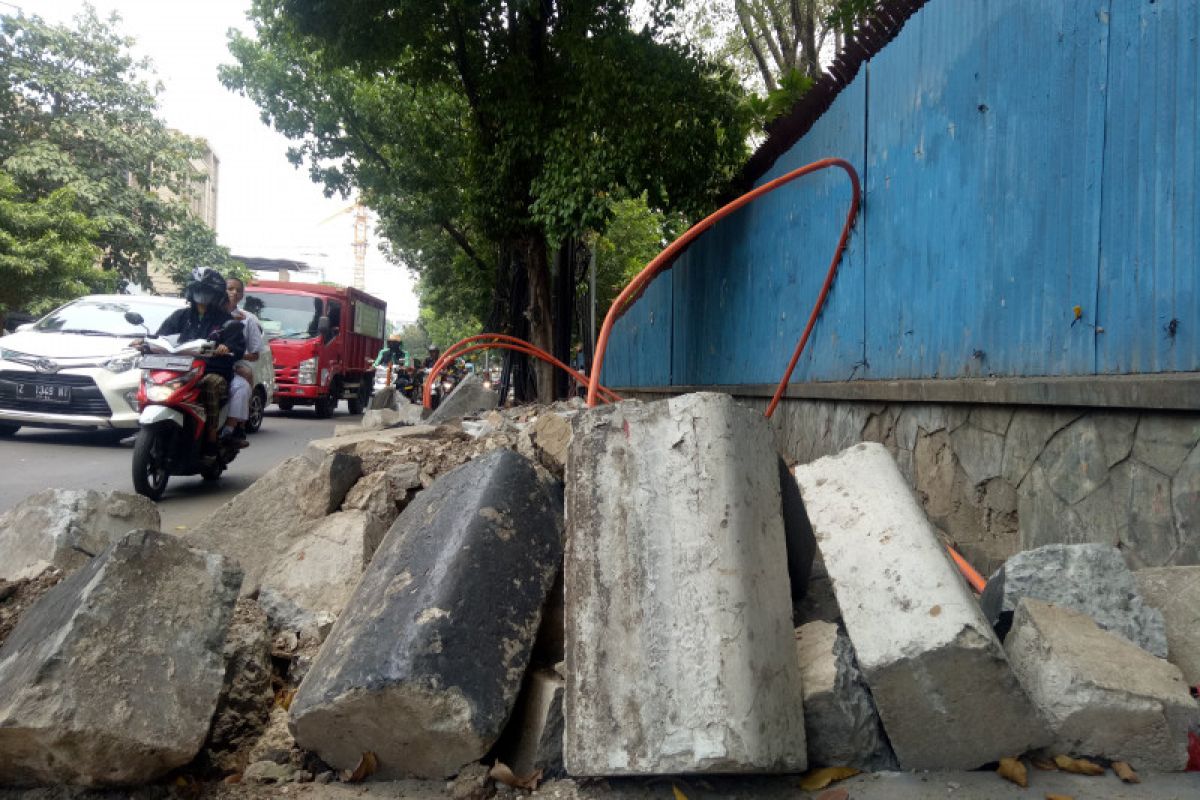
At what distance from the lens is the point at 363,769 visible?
2.18 metres

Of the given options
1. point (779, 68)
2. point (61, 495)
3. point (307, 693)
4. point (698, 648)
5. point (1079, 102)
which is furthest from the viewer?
point (779, 68)

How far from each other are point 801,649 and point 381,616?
112 centimetres

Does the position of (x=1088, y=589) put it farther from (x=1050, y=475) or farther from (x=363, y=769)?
(x=363, y=769)

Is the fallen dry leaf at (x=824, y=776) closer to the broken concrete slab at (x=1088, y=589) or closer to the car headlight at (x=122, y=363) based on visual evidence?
the broken concrete slab at (x=1088, y=589)

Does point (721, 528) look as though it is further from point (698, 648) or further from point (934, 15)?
point (934, 15)

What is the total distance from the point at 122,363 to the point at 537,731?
7880 mm

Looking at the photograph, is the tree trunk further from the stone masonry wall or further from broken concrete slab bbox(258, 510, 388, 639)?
broken concrete slab bbox(258, 510, 388, 639)

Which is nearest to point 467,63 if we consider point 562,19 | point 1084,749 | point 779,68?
point 562,19

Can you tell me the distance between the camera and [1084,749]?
215cm

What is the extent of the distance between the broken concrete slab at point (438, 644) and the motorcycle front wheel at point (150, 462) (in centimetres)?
419

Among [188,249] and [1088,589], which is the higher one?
[188,249]

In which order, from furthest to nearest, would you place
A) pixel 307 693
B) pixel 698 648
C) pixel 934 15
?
pixel 934 15, pixel 307 693, pixel 698 648

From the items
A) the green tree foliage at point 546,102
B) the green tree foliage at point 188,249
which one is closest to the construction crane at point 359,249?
the green tree foliage at point 188,249

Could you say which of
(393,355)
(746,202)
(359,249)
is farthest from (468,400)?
(359,249)
